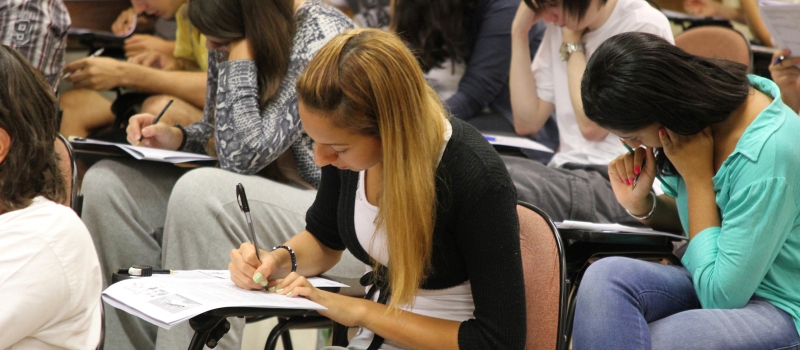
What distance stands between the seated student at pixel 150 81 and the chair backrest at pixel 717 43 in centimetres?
179

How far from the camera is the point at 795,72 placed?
2.69 meters

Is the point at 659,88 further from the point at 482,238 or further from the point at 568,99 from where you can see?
the point at 568,99

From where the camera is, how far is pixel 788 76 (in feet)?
8.89

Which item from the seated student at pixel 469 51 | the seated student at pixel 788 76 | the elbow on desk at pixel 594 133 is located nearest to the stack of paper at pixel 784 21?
the seated student at pixel 788 76

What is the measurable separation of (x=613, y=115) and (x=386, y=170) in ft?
1.84

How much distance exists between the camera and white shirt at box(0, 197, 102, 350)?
137 centimetres

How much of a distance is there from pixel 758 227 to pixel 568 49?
1258mm

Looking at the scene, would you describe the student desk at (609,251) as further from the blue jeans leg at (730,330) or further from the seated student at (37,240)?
the seated student at (37,240)

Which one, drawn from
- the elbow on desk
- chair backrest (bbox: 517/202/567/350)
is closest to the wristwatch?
the elbow on desk

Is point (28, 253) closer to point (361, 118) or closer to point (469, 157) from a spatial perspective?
point (361, 118)

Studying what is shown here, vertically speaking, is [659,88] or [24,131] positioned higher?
[24,131]


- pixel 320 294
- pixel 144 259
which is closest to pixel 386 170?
pixel 320 294

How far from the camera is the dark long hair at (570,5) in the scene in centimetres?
260

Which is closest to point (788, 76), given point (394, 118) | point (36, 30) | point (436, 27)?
point (436, 27)
